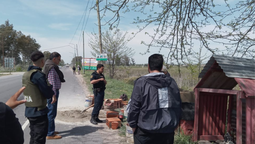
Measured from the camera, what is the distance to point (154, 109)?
2588 mm

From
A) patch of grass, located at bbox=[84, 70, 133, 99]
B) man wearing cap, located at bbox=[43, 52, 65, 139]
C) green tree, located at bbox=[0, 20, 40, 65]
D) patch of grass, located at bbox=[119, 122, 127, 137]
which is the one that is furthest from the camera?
green tree, located at bbox=[0, 20, 40, 65]

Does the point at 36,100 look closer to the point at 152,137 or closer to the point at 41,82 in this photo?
the point at 41,82

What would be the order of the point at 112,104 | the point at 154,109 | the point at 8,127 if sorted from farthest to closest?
the point at 112,104 < the point at 154,109 < the point at 8,127

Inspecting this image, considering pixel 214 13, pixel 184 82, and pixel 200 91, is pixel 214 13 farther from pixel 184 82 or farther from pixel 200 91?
pixel 184 82

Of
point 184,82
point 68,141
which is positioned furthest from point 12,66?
point 68,141

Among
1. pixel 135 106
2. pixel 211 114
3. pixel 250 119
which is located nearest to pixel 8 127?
pixel 135 106

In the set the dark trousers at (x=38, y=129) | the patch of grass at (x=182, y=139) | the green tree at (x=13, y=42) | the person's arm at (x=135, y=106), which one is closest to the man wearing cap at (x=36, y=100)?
the dark trousers at (x=38, y=129)

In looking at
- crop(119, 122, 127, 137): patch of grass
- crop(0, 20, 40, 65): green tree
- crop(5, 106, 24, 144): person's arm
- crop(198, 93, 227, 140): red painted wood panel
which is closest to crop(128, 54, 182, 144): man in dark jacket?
crop(5, 106, 24, 144): person's arm

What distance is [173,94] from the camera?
271 cm

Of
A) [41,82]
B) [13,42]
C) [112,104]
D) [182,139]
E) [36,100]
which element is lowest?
[182,139]

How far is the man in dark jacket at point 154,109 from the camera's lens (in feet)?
8.49

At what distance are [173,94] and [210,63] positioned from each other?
7.90ft

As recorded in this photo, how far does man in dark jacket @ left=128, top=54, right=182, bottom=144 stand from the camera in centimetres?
259

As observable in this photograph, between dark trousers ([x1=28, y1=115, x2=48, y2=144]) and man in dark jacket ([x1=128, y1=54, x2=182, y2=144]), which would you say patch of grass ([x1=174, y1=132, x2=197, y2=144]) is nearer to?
man in dark jacket ([x1=128, y1=54, x2=182, y2=144])
